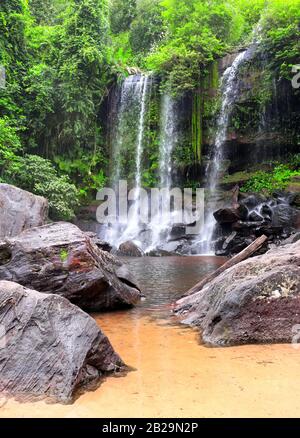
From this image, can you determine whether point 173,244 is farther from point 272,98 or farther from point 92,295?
point 92,295

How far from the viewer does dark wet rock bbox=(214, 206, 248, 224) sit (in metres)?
15.4

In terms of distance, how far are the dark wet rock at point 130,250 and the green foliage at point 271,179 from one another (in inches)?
219

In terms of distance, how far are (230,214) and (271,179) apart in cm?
411

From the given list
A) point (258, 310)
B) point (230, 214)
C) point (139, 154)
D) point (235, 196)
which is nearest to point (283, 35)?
point (235, 196)

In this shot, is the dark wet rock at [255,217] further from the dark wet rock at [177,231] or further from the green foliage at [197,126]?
the green foliage at [197,126]

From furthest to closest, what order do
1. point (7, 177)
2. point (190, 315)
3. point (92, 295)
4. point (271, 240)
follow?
1. point (7, 177)
2. point (271, 240)
3. point (92, 295)
4. point (190, 315)

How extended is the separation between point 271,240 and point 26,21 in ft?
48.5

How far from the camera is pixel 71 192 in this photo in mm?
16359

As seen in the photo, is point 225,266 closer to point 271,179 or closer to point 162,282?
point 162,282

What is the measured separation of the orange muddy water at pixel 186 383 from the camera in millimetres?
2627

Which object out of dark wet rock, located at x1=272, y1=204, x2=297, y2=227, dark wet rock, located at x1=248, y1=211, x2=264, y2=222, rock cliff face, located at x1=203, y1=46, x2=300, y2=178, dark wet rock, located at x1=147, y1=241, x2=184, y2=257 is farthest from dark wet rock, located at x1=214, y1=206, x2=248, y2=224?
rock cliff face, located at x1=203, y1=46, x2=300, y2=178

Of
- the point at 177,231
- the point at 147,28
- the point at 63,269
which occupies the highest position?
the point at 147,28

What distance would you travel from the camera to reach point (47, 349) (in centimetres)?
315

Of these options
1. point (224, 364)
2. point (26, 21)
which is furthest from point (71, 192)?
point (224, 364)
